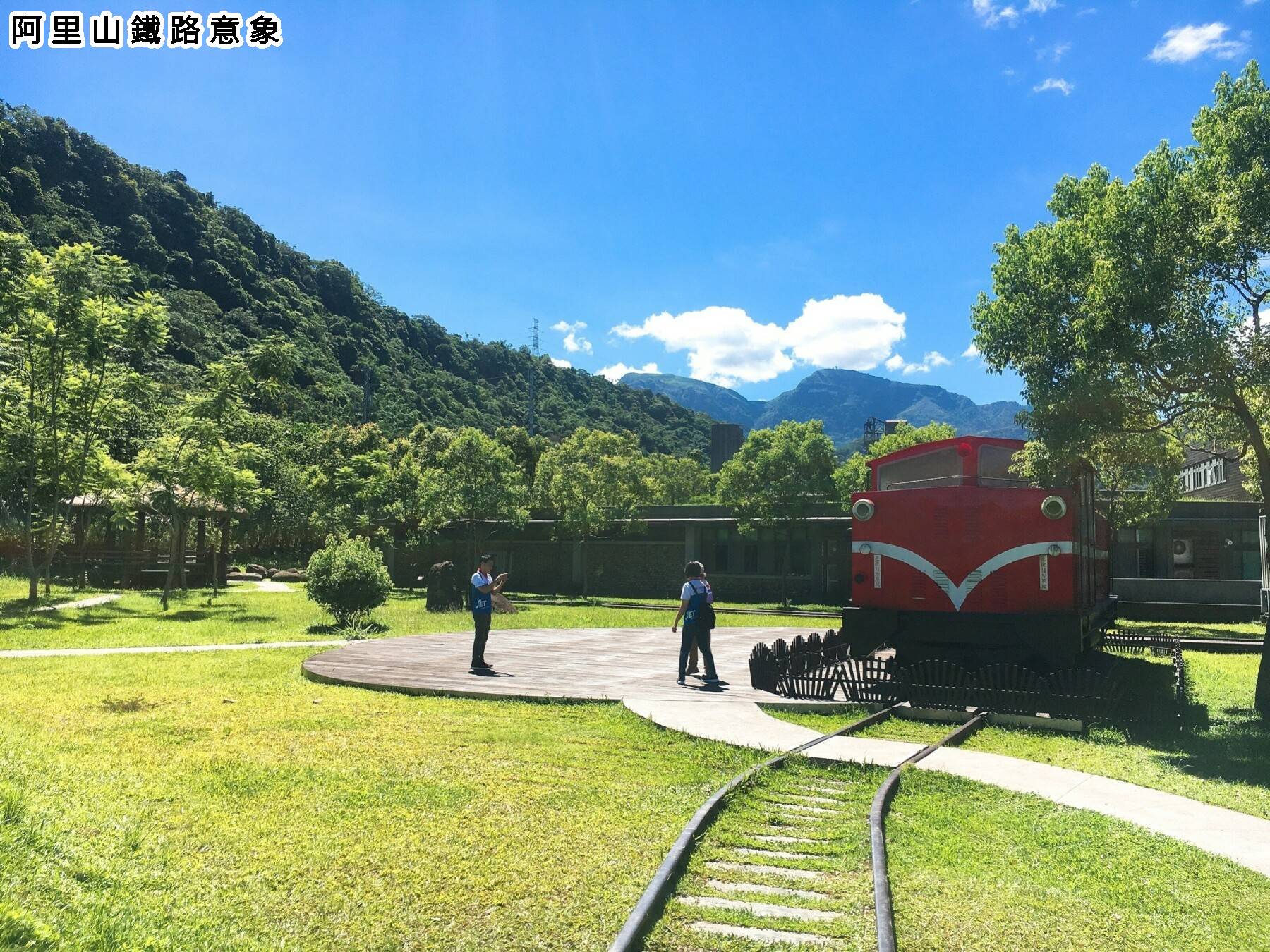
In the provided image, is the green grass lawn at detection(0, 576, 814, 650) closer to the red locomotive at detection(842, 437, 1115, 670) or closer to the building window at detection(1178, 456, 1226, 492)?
the red locomotive at detection(842, 437, 1115, 670)

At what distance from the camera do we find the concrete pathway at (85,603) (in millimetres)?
23578

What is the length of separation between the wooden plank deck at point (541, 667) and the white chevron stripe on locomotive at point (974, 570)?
2508 mm

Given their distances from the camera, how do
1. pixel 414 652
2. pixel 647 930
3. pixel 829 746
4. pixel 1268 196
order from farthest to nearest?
pixel 414 652 → pixel 1268 196 → pixel 829 746 → pixel 647 930

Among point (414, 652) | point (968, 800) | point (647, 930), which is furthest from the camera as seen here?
point (414, 652)

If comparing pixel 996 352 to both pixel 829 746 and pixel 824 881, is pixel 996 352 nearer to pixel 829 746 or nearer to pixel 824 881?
pixel 829 746

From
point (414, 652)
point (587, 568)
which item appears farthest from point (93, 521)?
point (414, 652)

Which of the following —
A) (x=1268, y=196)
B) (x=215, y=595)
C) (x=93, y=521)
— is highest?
(x=1268, y=196)

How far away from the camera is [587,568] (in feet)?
145

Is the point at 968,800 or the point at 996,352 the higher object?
the point at 996,352

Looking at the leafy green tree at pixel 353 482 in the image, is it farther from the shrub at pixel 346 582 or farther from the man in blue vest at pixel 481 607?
the man in blue vest at pixel 481 607

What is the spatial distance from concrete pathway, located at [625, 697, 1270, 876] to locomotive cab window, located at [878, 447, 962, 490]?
4.46 meters

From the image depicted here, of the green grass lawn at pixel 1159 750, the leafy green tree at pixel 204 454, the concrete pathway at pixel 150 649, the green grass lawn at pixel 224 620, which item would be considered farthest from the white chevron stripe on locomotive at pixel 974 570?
the leafy green tree at pixel 204 454

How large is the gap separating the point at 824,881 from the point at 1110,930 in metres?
1.47

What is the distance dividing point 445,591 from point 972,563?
18775 millimetres
